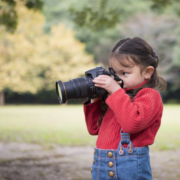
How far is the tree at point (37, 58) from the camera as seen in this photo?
816 inches

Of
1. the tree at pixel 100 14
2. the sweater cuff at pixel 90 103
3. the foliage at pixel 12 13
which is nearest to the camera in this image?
the sweater cuff at pixel 90 103

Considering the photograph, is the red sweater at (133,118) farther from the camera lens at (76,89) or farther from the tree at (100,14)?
the tree at (100,14)

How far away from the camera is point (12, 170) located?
3783 millimetres

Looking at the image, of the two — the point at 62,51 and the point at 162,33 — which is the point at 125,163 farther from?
the point at 162,33

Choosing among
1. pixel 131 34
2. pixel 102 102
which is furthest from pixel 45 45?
pixel 102 102

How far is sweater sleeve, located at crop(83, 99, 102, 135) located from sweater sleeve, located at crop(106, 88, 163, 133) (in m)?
0.32

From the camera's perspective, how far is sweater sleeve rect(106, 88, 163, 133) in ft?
4.50

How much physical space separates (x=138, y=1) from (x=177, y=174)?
966 inches

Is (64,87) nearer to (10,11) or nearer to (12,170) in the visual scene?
(12,170)

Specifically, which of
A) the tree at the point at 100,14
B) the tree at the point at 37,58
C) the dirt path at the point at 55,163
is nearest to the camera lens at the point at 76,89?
the dirt path at the point at 55,163

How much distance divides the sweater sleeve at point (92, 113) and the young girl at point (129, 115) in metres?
0.12

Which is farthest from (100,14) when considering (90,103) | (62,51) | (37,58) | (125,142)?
(62,51)

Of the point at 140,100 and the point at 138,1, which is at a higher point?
the point at 138,1

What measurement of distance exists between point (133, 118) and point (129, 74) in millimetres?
301
